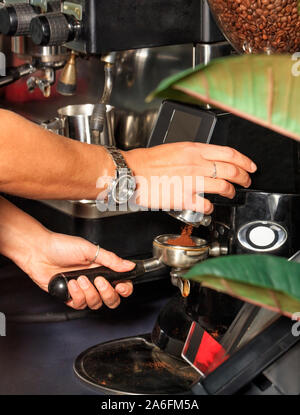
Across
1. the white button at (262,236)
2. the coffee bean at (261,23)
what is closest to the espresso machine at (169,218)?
the white button at (262,236)

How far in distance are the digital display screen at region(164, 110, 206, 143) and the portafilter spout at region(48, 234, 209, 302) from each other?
15 cm

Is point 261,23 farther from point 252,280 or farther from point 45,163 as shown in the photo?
point 252,280

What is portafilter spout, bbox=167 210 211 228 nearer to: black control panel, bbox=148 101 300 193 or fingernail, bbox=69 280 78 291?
black control panel, bbox=148 101 300 193

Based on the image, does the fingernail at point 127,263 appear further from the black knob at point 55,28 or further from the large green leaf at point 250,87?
the large green leaf at point 250,87

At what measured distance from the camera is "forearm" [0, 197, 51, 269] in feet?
3.95

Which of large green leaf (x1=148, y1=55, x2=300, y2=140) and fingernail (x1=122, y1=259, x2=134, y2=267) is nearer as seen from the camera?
large green leaf (x1=148, y1=55, x2=300, y2=140)

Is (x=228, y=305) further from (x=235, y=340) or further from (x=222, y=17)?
(x=222, y=17)

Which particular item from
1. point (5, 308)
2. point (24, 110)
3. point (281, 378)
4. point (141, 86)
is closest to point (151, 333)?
point (5, 308)

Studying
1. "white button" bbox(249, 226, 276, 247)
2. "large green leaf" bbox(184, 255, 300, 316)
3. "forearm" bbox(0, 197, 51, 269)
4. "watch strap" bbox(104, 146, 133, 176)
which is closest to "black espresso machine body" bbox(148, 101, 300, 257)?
"white button" bbox(249, 226, 276, 247)

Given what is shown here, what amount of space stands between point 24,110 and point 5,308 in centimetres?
92

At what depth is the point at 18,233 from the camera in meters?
1.21

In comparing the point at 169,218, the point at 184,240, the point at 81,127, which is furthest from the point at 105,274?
the point at 81,127
